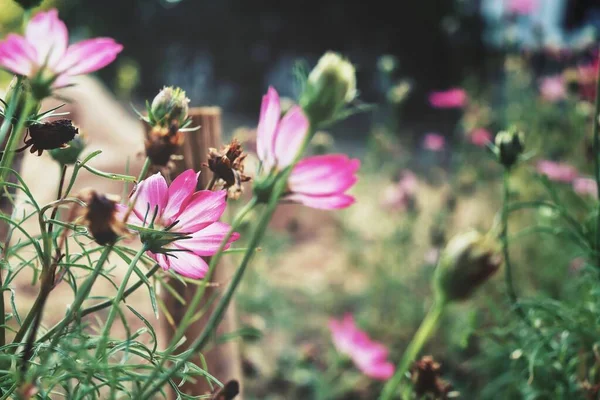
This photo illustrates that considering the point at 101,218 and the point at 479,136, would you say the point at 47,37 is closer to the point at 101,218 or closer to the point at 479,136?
the point at 101,218

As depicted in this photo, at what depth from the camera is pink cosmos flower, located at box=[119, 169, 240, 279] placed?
35cm

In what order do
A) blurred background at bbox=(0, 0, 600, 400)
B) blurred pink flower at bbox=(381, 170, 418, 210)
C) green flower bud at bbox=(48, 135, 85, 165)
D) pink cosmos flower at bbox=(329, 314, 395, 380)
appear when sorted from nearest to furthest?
1. green flower bud at bbox=(48, 135, 85, 165)
2. blurred background at bbox=(0, 0, 600, 400)
3. pink cosmos flower at bbox=(329, 314, 395, 380)
4. blurred pink flower at bbox=(381, 170, 418, 210)

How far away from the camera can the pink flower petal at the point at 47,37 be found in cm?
32

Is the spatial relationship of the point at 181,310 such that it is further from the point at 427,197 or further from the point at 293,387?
the point at 427,197

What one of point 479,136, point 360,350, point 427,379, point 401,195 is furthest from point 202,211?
point 479,136

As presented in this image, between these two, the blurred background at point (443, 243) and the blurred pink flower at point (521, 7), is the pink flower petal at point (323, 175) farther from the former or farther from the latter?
the blurred pink flower at point (521, 7)

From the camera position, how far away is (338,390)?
4.12 ft

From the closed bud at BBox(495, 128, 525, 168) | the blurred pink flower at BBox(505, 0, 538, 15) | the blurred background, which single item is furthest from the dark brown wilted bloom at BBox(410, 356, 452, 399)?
the blurred pink flower at BBox(505, 0, 538, 15)

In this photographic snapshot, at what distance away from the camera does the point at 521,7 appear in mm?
2551

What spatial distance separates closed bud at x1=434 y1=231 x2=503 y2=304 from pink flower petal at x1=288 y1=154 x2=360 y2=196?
63 mm

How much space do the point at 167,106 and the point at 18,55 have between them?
88 mm

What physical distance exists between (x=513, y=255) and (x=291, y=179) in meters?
1.77

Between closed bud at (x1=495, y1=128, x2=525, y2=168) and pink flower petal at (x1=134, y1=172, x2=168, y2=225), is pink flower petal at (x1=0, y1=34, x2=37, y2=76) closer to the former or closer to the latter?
pink flower petal at (x1=134, y1=172, x2=168, y2=225)

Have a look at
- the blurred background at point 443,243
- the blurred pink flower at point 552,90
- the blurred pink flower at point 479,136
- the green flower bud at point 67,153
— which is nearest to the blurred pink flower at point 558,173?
the blurred background at point 443,243
